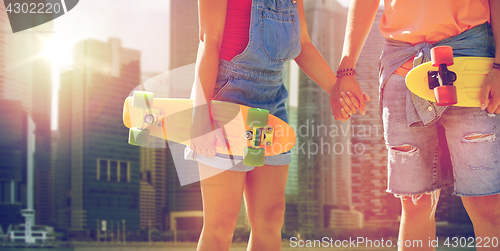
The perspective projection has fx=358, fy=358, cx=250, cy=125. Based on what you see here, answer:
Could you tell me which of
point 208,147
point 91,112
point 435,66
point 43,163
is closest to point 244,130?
point 208,147

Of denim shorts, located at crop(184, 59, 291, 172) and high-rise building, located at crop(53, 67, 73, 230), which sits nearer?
denim shorts, located at crop(184, 59, 291, 172)

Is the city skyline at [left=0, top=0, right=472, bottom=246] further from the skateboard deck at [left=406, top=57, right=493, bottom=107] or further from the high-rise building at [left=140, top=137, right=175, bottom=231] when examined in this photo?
the skateboard deck at [left=406, top=57, right=493, bottom=107]

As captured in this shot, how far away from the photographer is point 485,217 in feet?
4.27

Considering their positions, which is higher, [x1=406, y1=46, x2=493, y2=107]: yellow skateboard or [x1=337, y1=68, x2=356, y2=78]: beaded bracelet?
[x1=337, y1=68, x2=356, y2=78]: beaded bracelet

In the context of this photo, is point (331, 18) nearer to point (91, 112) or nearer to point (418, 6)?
point (418, 6)

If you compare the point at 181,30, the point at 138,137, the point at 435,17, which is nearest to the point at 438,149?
the point at 435,17

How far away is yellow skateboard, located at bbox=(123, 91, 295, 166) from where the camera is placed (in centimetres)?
138

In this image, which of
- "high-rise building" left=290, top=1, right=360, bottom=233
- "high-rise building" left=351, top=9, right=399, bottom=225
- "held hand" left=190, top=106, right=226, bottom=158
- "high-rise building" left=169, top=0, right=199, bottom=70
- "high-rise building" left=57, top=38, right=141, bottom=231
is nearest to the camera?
"held hand" left=190, top=106, right=226, bottom=158

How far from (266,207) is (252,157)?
25 cm

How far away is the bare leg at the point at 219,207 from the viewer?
1382mm

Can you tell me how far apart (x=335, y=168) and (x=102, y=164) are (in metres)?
38.3

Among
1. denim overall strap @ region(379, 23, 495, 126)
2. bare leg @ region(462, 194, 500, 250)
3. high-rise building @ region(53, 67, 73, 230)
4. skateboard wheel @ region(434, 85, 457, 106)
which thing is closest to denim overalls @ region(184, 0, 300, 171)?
denim overall strap @ region(379, 23, 495, 126)

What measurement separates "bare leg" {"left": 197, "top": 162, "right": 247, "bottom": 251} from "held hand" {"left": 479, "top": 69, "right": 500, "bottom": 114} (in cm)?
93

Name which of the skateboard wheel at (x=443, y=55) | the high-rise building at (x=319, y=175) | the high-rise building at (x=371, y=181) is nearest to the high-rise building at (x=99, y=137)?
the high-rise building at (x=319, y=175)
